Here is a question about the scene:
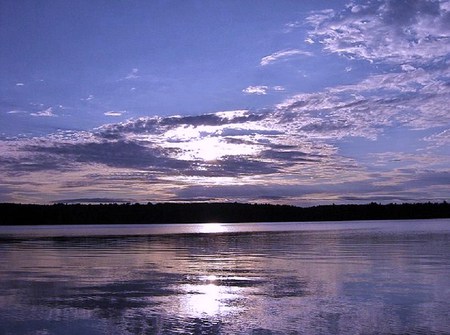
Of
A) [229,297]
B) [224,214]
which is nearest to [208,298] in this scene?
[229,297]

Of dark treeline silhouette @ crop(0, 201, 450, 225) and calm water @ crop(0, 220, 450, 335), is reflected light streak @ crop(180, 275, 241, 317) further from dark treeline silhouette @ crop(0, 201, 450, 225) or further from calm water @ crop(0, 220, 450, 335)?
dark treeline silhouette @ crop(0, 201, 450, 225)

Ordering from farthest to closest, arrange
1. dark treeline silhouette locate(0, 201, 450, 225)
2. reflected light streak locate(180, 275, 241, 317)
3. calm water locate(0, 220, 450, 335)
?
dark treeline silhouette locate(0, 201, 450, 225) → reflected light streak locate(180, 275, 241, 317) → calm water locate(0, 220, 450, 335)

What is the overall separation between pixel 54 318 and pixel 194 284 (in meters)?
6.71

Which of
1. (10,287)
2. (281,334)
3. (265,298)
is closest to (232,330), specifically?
(281,334)

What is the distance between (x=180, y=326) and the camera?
13.1m

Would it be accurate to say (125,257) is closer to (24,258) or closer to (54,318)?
(24,258)

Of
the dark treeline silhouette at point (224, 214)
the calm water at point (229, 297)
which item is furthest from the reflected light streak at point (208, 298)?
the dark treeline silhouette at point (224, 214)

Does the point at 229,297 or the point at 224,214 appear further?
the point at 224,214

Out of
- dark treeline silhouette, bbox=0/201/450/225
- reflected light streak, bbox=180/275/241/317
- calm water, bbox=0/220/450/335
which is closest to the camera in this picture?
calm water, bbox=0/220/450/335

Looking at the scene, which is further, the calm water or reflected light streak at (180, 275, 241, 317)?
reflected light streak at (180, 275, 241, 317)

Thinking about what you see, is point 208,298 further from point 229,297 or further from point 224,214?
point 224,214

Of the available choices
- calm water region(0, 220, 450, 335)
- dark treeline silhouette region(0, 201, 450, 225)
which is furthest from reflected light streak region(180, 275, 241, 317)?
dark treeline silhouette region(0, 201, 450, 225)

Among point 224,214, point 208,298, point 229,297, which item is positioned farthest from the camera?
point 224,214

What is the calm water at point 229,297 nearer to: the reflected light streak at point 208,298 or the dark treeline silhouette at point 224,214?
the reflected light streak at point 208,298
